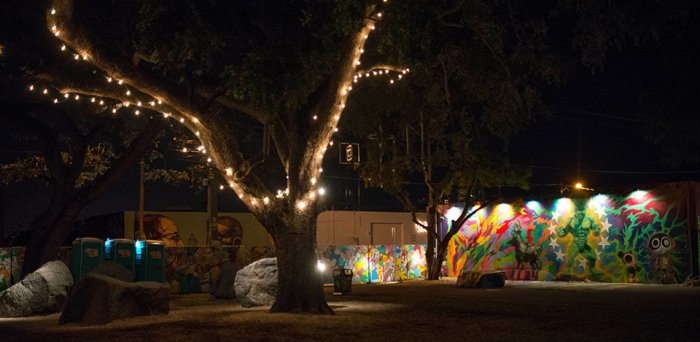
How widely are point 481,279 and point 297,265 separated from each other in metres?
11.5

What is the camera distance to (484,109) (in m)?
23.3

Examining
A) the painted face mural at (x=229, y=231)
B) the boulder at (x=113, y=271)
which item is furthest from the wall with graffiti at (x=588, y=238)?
the painted face mural at (x=229, y=231)

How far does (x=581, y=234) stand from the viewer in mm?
28312

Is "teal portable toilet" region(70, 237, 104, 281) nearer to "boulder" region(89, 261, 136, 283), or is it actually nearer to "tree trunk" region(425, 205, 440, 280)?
"boulder" region(89, 261, 136, 283)

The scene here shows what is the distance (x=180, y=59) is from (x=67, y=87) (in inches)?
106

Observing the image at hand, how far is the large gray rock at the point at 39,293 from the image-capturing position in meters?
16.4

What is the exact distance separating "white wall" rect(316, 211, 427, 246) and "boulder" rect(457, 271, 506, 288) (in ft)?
55.5

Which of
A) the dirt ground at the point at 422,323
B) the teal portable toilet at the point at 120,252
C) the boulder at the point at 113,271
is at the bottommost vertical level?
the dirt ground at the point at 422,323

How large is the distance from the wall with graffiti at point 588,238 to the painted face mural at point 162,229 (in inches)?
860

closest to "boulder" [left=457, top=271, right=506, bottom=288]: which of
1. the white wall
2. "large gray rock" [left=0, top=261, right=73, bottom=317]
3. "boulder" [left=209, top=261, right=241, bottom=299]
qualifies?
"boulder" [left=209, top=261, right=241, bottom=299]

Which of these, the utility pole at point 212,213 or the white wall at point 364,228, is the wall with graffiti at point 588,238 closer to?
the white wall at point 364,228

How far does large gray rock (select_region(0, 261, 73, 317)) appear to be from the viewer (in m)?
16.4

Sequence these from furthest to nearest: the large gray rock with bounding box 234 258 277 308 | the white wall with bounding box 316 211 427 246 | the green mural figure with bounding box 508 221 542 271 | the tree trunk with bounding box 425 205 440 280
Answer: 1. the white wall with bounding box 316 211 427 246
2. the tree trunk with bounding box 425 205 440 280
3. the green mural figure with bounding box 508 221 542 271
4. the large gray rock with bounding box 234 258 277 308

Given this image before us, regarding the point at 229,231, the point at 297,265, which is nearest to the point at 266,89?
the point at 297,265
